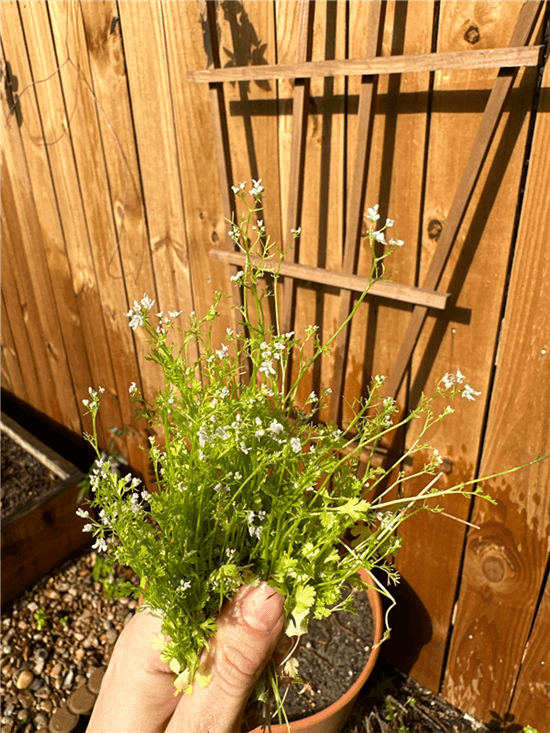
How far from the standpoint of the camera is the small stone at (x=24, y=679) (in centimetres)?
241

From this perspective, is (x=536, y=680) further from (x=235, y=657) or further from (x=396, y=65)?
(x=396, y=65)

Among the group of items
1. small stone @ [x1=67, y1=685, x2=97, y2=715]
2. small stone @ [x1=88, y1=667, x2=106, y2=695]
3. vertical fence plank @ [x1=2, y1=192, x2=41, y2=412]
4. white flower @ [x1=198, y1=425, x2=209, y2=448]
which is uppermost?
white flower @ [x1=198, y1=425, x2=209, y2=448]

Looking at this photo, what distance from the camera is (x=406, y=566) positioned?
2135 mm

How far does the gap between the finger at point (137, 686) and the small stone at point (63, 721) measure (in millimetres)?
1293

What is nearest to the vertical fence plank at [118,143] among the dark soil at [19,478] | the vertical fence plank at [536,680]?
the dark soil at [19,478]

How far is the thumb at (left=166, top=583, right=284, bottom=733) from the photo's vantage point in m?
1.06

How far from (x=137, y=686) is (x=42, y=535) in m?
1.86

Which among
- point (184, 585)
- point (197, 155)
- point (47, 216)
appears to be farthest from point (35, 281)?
point (184, 585)

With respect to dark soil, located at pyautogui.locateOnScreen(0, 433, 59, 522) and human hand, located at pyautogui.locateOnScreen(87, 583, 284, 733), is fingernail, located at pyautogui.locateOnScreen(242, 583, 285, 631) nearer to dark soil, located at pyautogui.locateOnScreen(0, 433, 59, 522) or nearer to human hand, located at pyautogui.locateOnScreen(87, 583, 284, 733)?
human hand, located at pyautogui.locateOnScreen(87, 583, 284, 733)

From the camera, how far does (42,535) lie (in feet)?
9.16

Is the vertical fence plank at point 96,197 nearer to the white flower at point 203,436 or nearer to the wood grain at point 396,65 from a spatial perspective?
the wood grain at point 396,65

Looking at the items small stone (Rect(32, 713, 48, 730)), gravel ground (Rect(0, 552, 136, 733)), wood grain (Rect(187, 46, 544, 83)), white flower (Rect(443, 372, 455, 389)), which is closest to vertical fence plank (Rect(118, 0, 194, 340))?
wood grain (Rect(187, 46, 544, 83))

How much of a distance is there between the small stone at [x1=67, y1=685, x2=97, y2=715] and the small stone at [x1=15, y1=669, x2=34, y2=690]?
21cm

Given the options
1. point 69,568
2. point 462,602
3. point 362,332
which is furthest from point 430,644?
point 69,568
